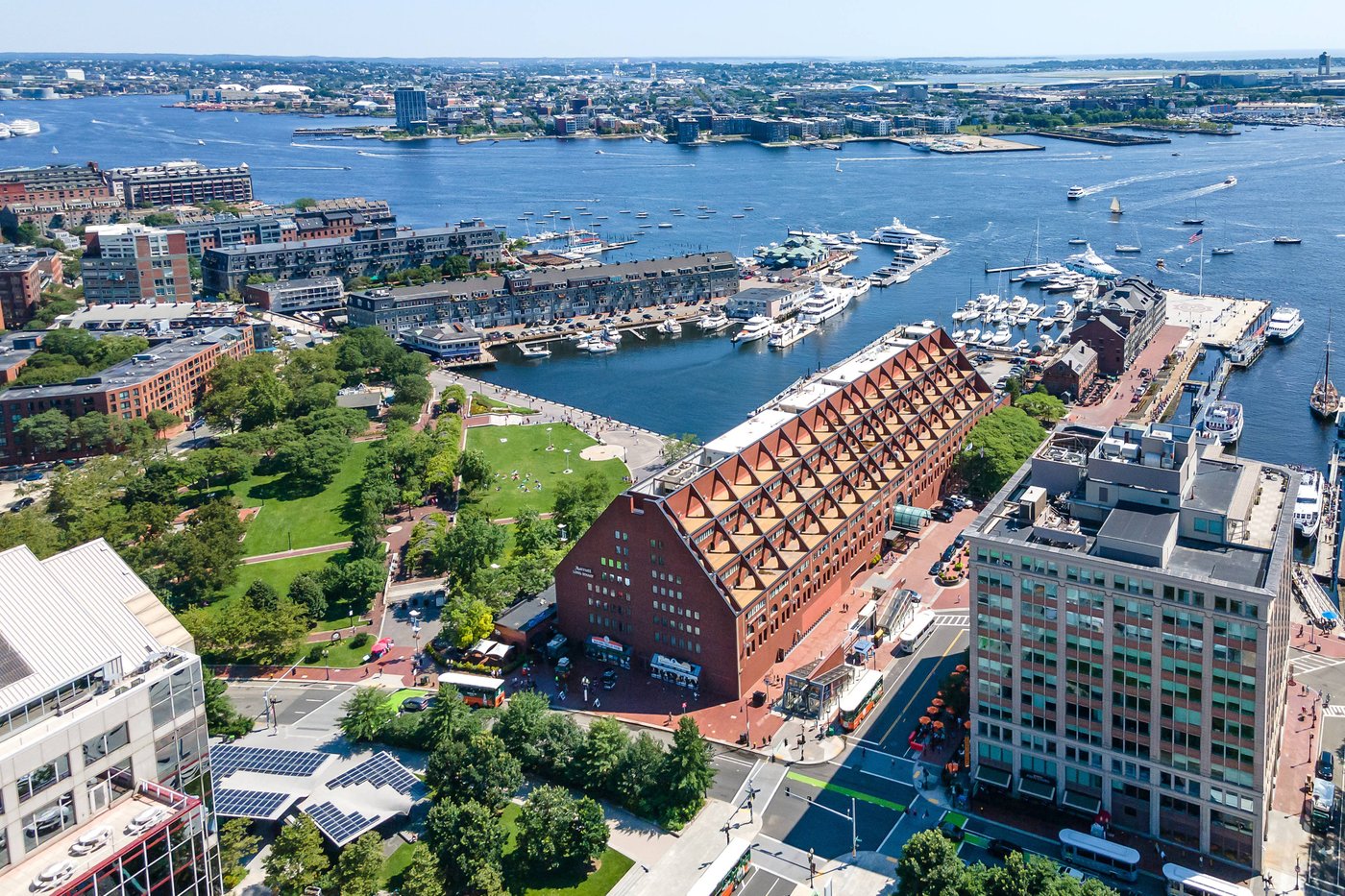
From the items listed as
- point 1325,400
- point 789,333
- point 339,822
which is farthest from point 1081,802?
point 789,333

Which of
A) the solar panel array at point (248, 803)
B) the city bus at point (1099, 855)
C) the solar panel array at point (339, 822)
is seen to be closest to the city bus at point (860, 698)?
the city bus at point (1099, 855)

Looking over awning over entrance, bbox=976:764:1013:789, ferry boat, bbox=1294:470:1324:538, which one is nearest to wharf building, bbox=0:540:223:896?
awning over entrance, bbox=976:764:1013:789

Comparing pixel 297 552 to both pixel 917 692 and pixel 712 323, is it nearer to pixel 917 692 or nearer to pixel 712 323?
pixel 917 692

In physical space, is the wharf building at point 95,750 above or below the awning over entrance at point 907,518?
above

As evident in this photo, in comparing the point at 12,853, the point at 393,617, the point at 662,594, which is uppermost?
the point at 12,853

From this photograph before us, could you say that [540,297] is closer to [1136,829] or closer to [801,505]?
[801,505]

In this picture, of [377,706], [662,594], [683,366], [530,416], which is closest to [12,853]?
[377,706]

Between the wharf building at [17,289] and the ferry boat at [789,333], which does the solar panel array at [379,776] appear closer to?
the ferry boat at [789,333]
